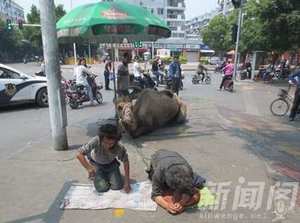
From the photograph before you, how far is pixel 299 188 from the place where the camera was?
472cm

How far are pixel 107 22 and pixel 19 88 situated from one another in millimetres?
6270

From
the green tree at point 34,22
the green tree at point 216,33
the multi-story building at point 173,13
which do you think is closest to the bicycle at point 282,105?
the green tree at point 216,33

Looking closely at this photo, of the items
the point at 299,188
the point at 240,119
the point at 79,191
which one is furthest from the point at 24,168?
the point at 240,119

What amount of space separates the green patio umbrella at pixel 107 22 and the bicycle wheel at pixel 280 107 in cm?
530

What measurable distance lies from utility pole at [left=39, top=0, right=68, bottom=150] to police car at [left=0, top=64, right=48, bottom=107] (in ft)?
18.1

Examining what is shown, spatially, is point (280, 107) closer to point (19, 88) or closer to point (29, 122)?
point (29, 122)

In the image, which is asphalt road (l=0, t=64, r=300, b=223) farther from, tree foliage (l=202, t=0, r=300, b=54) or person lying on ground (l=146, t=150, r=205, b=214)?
tree foliage (l=202, t=0, r=300, b=54)

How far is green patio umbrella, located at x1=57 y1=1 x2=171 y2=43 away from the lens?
A: 20.0ft

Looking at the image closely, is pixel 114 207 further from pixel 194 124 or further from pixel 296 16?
pixel 296 16

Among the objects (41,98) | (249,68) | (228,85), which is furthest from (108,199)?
(249,68)

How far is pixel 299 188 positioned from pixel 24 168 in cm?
411

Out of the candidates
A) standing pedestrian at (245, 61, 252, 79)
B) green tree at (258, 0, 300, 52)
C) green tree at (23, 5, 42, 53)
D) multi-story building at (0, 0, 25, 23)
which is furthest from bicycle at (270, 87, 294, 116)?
multi-story building at (0, 0, 25, 23)

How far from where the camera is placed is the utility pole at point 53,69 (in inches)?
229

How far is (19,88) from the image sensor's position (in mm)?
11219
